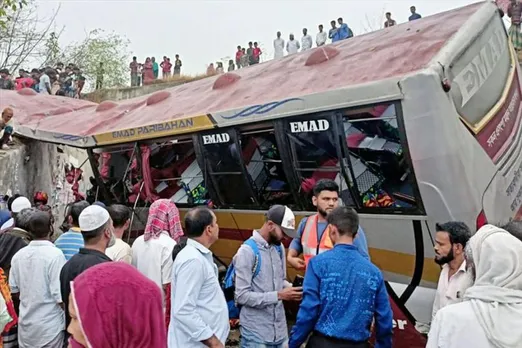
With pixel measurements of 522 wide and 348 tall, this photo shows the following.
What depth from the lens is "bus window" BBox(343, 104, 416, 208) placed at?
4.86 metres

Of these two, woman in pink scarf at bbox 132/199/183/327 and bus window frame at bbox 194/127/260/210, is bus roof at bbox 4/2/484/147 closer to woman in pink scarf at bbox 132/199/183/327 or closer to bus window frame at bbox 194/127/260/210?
bus window frame at bbox 194/127/260/210

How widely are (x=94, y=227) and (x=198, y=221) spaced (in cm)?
67

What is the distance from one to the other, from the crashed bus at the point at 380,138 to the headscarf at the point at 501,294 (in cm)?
245

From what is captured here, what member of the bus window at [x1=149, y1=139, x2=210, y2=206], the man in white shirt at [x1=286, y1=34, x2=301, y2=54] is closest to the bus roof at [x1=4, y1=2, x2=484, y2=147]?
the bus window at [x1=149, y1=139, x2=210, y2=206]

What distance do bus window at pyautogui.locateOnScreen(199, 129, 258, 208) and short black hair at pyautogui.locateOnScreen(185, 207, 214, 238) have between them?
2.96 m

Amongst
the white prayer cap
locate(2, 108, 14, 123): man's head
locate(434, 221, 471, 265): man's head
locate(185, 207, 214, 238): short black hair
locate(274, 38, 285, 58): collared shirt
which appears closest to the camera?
locate(185, 207, 214, 238): short black hair

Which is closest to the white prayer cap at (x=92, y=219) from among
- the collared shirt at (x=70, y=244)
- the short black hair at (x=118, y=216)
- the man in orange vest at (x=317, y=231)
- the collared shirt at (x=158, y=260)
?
the collared shirt at (x=158, y=260)

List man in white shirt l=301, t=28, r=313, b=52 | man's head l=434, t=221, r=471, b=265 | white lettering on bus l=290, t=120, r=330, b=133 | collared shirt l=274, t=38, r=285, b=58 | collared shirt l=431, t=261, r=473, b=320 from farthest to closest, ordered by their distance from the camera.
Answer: collared shirt l=274, t=38, r=285, b=58 → man in white shirt l=301, t=28, r=313, b=52 → white lettering on bus l=290, t=120, r=330, b=133 → man's head l=434, t=221, r=471, b=265 → collared shirt l=431, t=261, r=473, b=320

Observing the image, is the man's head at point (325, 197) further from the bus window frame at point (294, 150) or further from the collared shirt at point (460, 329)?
the collared shirt at point (460, 329)

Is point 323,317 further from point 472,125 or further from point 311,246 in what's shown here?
point 472,125

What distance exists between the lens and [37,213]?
13.7 ft

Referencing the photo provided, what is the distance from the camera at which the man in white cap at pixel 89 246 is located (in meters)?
3.37

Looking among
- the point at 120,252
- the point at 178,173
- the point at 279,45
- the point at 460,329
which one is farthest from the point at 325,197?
the point at 279,45

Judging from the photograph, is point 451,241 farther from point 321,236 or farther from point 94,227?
point 94,227
